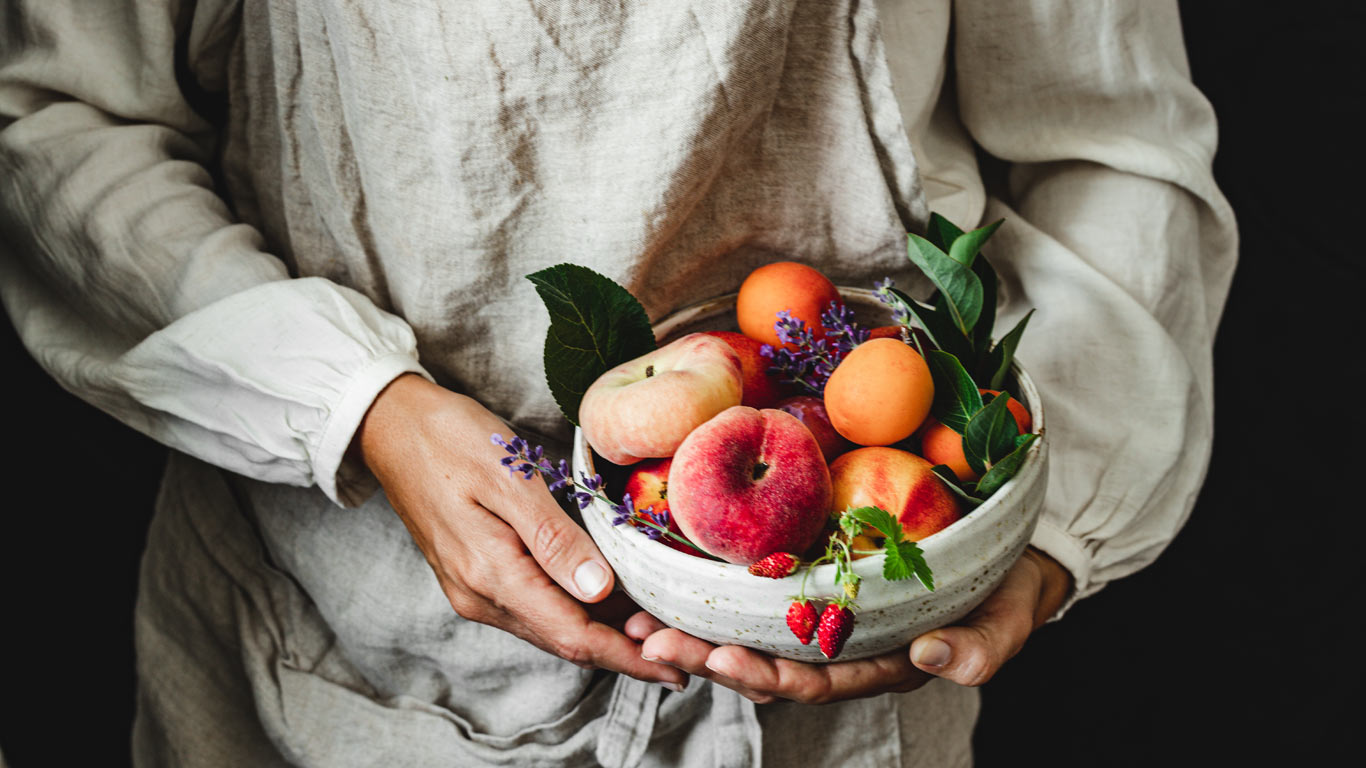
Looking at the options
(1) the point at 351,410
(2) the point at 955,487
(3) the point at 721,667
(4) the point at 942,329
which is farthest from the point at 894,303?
(1) the point at 351,410

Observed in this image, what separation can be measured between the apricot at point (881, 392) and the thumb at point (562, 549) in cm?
18

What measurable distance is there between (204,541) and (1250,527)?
1.26 meters

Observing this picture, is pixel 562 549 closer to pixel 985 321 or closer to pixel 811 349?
pixel 811 349

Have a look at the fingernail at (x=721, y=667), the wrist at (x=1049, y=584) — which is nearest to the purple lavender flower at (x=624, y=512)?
the fingernail at (x=721, y=667)

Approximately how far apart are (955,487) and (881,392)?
0.06 metres

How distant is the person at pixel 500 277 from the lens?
1.95 feet

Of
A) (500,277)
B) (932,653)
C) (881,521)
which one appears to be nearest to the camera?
(881,521)

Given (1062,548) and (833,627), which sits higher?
(833,627)

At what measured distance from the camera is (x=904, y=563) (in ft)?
1.44

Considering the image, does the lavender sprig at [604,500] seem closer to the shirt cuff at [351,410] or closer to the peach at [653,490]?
the peach at [653,490]

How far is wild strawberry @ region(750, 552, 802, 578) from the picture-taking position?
44cm

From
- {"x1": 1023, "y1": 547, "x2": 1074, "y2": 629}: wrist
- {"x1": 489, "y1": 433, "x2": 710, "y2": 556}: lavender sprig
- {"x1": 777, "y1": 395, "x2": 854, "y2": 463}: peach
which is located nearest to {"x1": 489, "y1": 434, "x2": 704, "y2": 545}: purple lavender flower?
{"x1": 489, "y1": 433, "x2": 710, "y2": 556}: lavender sprig

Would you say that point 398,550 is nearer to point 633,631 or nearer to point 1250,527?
point 633,631

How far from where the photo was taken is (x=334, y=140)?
661 millimetres
